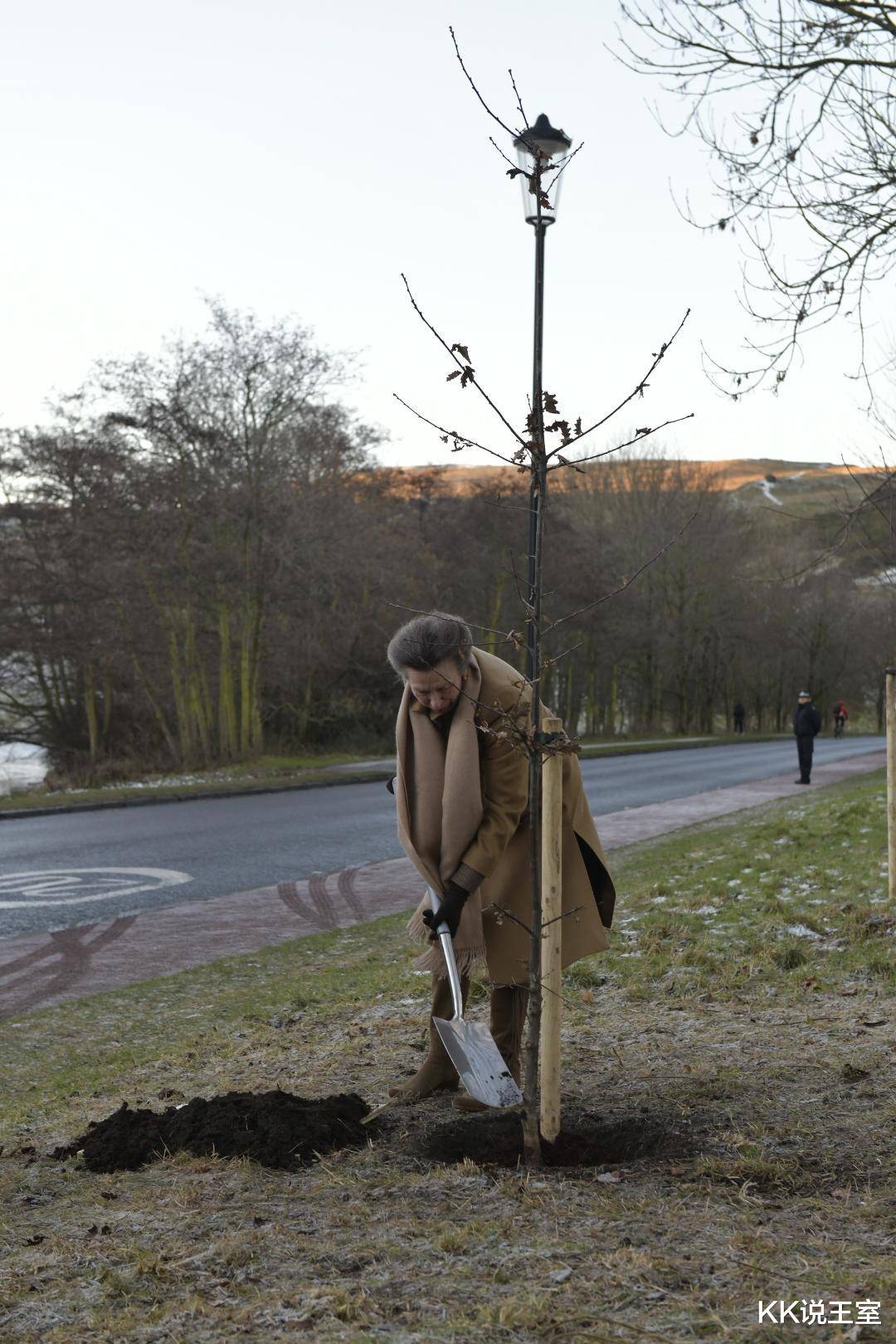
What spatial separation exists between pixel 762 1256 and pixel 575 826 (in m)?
1.58

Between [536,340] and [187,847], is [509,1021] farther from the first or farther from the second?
[187,847]

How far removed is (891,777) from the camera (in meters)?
8.36

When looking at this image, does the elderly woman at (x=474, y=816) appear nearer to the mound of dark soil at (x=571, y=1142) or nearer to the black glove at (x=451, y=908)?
the black glove at (x=451, y=908)

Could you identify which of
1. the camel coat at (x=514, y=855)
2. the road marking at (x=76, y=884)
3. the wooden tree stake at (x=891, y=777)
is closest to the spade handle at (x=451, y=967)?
the camel coat at (x=514, y=855)

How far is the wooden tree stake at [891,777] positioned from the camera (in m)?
7.89

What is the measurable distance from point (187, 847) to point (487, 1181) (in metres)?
10.6

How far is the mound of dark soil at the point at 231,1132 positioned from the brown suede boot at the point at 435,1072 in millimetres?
300

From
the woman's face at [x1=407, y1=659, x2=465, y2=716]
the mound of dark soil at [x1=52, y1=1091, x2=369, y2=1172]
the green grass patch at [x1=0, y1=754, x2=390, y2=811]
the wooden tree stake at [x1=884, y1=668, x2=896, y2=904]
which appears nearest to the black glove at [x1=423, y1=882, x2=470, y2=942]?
the woman's face at [x1=407, y1=659, x2=465, y2=716]

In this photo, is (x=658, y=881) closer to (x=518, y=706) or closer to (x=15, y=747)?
(x=518, y=706)

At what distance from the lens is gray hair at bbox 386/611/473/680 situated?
13.0 ft

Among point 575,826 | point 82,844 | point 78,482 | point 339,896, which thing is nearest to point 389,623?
point 78,482

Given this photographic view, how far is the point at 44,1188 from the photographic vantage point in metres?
3.58

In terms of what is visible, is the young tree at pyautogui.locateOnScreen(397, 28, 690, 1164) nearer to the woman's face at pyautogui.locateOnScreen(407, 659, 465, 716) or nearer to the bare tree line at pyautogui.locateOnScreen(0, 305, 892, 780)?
the woman's face at pyautogui.locateOnScreen(407, 659, 465, 716)

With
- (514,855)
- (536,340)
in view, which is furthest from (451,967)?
(536,340)
